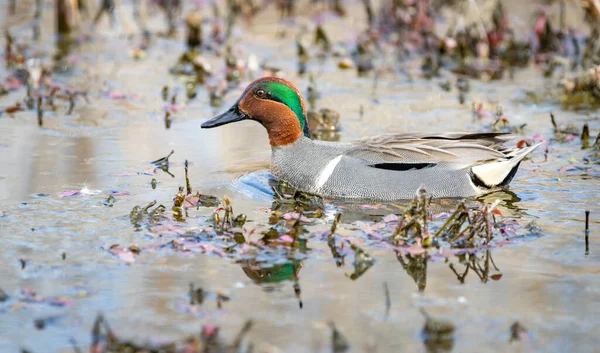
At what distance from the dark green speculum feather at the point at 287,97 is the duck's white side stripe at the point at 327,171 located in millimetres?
480

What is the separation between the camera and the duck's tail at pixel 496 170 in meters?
6.82

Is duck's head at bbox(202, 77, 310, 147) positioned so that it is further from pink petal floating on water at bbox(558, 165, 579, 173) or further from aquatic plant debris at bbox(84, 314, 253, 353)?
aquatic plant debris at bbox(84, 314, 253, 353)

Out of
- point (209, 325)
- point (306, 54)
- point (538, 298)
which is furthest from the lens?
point (306, 54)

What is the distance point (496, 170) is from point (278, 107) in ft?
5.40

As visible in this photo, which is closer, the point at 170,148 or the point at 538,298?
the point at 538,298

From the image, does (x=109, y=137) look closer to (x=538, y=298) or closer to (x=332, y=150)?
(x=332, y=150)

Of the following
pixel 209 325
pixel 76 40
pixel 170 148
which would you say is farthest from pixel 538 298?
pixel 76 40

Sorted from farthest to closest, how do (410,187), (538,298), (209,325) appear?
(410,187) < (538,298) < (209,325)

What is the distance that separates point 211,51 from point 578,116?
4632 millimetres

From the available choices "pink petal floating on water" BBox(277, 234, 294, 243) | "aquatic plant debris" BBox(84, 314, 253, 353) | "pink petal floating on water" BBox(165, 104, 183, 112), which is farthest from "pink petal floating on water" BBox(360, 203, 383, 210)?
"pink petal floating on water" BBox(165, 104, 183, 112)

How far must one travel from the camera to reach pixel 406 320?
15.2 feet

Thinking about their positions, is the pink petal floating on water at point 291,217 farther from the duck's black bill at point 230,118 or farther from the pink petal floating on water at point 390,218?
the duck's black bill at point 230,118

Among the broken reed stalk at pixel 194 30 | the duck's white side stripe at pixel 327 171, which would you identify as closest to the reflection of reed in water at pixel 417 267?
the duck's white side stripe at pixel 327 171

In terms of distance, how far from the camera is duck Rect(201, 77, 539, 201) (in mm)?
6750
